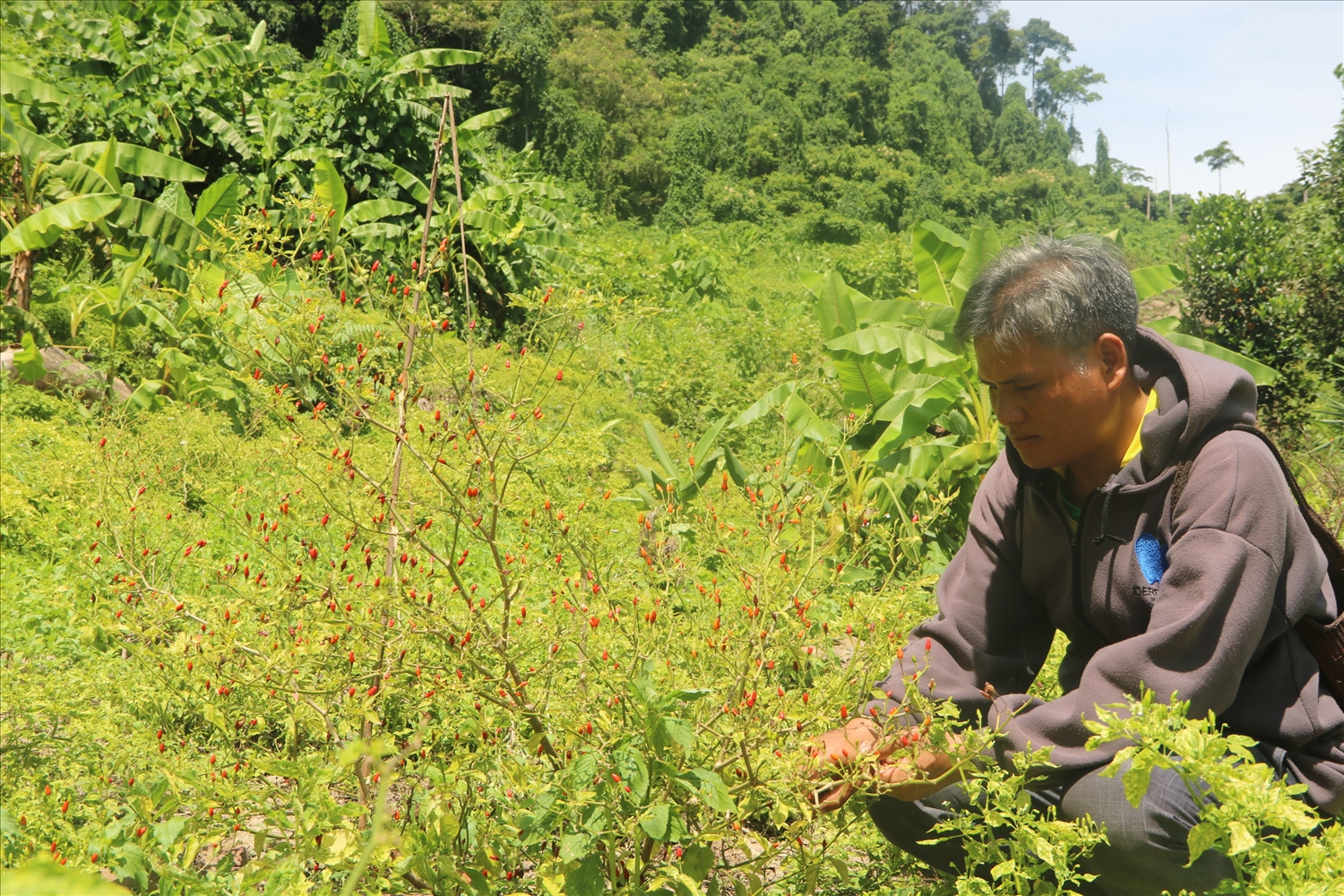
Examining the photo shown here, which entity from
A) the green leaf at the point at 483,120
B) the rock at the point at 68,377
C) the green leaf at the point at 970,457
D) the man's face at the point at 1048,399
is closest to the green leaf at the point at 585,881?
the man's face at the point at 1048,399

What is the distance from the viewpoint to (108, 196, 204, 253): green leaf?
5.97 meters

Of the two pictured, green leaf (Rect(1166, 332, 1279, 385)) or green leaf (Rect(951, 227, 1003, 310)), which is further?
green leaf (Rect(951, 227, 1003, 310))

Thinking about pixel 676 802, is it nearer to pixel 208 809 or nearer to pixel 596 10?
pixel 208 809

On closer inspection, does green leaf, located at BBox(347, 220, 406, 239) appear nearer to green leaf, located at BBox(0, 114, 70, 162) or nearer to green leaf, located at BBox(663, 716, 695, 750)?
green leaf, located at BBox(0, 114, 70, 162)

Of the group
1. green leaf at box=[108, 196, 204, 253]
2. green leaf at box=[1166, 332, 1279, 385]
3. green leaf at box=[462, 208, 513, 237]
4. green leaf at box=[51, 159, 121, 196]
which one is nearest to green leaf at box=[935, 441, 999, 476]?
green leaf at box=[1166, 332, 1279, 385]

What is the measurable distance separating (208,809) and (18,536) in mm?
2828

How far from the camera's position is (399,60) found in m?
8.05

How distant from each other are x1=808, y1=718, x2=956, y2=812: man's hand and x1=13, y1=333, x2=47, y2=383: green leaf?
15.6 ft

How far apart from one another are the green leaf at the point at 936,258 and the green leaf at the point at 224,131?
513cm

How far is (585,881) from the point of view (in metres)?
1.57

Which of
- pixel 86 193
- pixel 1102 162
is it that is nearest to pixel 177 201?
pixel 86 193

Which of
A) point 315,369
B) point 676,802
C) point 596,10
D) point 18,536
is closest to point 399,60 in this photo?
point 18,536

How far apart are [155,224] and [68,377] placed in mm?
1286

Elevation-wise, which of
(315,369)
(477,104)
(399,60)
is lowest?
(315,369)
